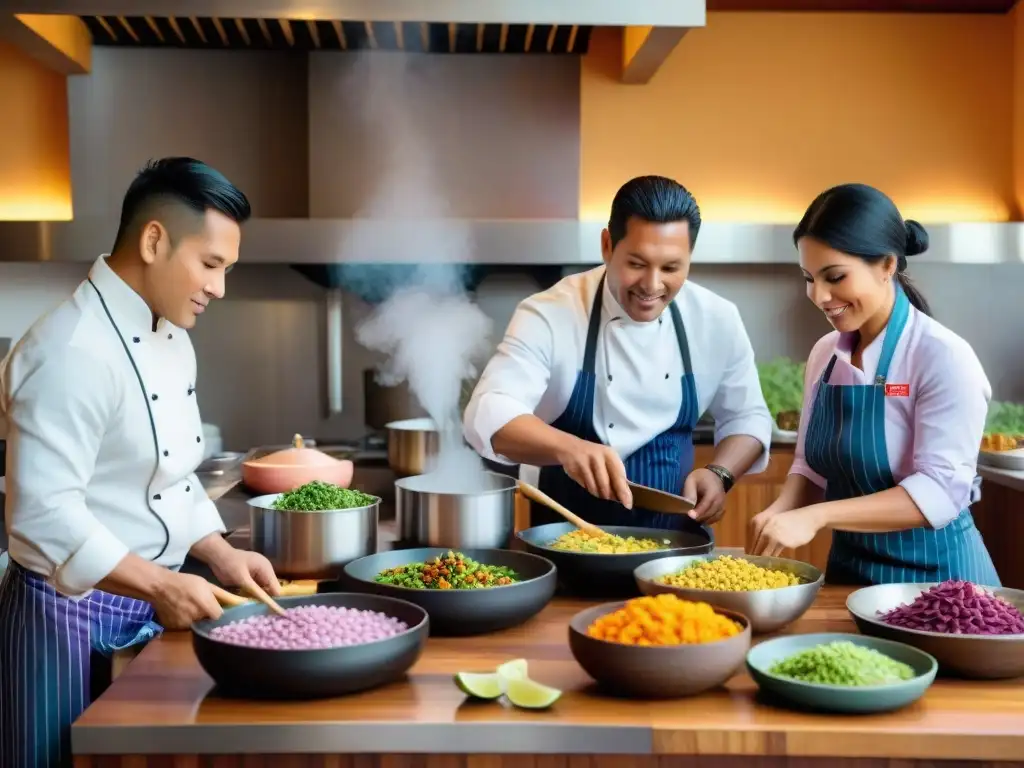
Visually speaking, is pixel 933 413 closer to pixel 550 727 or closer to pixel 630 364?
pixel 630 364

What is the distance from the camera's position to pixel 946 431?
6.64ft

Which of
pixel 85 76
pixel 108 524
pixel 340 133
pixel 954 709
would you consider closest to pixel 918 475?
pixel 954 709

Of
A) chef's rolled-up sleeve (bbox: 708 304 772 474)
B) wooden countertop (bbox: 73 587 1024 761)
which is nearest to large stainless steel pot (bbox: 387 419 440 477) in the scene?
chef's rolled-up sleeve (bbox: 708 304 772 474)

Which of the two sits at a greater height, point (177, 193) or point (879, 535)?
point (177, 193)

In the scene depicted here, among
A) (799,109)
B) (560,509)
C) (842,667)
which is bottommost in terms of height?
(842,667)

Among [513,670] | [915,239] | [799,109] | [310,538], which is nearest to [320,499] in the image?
[310,538]

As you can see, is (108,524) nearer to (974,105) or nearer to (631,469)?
(631,469)

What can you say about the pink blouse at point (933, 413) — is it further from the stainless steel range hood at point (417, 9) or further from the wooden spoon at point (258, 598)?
the wooden spoon at point (258, 598)

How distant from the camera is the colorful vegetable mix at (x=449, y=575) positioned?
1.78 m

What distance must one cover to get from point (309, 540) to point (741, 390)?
1.21 metres

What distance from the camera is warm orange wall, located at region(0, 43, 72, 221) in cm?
472

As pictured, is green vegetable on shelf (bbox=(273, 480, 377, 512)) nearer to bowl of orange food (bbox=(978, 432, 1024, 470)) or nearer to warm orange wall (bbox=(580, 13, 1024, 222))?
bowl of orange food (bbox=(978, 432, 1024, 470))

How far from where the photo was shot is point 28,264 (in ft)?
16.1

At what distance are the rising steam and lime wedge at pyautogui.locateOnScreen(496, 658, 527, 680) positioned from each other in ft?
8.88
